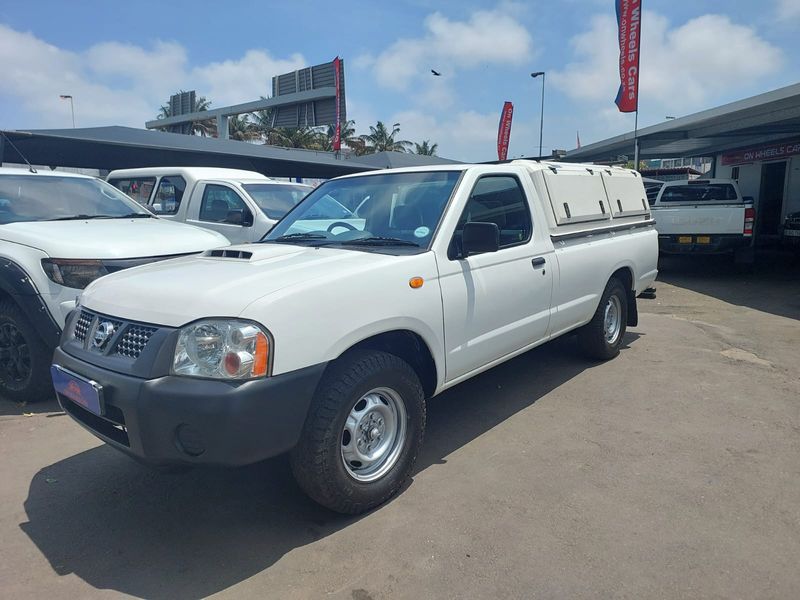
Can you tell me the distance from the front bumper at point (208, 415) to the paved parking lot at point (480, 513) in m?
0.61

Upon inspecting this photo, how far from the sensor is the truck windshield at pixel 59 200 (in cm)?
544

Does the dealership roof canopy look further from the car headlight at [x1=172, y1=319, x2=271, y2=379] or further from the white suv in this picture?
the car headlight at [x1=172, y1=319, x2=271, y2=379]

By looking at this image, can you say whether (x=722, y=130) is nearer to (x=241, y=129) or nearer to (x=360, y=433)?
(x=360, y=433)

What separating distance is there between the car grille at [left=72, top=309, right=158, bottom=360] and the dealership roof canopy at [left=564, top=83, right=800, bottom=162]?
11817 mm

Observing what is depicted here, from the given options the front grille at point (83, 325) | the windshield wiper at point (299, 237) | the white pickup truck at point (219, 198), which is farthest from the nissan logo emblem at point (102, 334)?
the white pickup truck at point (219, 198)

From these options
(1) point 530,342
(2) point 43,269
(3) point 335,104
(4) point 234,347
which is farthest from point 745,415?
(3) point 335,104

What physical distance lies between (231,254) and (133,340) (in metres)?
0.91

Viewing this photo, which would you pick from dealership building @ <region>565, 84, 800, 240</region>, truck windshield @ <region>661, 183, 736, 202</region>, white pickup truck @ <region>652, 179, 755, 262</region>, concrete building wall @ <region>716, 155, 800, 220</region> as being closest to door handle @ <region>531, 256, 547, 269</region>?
white pickup truck @ <region>652, 179, 755, 262</region>

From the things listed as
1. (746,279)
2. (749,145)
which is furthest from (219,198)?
(749,145)

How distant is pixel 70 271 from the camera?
450cm

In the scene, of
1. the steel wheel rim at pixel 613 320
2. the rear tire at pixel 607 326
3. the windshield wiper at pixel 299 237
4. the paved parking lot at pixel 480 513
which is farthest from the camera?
the steel wheel rim at pixel 613 320

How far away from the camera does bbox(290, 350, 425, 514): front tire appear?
2730 mm

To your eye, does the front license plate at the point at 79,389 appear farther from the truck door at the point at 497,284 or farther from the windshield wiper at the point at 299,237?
the truck door at the point at 497,284

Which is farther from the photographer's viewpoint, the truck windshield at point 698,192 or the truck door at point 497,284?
the truck windshield at point 698,192
